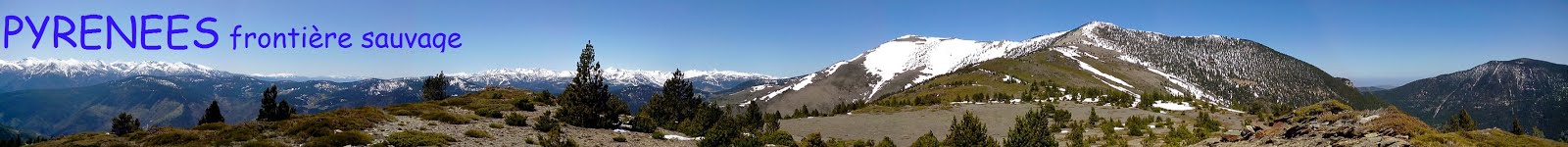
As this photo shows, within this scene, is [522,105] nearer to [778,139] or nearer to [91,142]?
[778,139]

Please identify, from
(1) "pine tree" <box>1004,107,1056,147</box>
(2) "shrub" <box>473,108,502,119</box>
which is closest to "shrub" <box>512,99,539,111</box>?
(2) "shrub" <box>473,108,502,119</box>

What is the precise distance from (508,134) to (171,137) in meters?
12.6

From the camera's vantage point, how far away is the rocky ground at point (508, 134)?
31.7m

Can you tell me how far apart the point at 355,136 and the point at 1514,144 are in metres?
34.3

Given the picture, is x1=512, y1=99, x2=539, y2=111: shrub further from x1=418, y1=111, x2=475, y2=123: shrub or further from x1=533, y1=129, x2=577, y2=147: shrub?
x1=533, y1=129, x2=577, y2=147: shrub

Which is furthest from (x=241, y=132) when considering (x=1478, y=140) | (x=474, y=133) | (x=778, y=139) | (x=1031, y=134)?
(x=1478, y=140)

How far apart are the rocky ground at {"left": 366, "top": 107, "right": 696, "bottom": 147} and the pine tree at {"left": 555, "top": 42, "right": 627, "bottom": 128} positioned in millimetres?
1227

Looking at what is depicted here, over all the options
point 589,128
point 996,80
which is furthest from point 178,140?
point 996,80

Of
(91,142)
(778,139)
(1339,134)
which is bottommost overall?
(778,139)

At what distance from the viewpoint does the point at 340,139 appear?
27.3 metres

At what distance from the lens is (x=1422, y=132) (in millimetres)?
17094

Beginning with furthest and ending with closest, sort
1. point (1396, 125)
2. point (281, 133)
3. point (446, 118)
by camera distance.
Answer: point (446, 118) → point (281, 133) → point (1396, 125)

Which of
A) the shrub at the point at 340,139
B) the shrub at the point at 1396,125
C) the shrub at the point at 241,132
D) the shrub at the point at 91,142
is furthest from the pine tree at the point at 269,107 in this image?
the shrub at the point at 1396,125

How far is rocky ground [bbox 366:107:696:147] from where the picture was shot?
104ft
